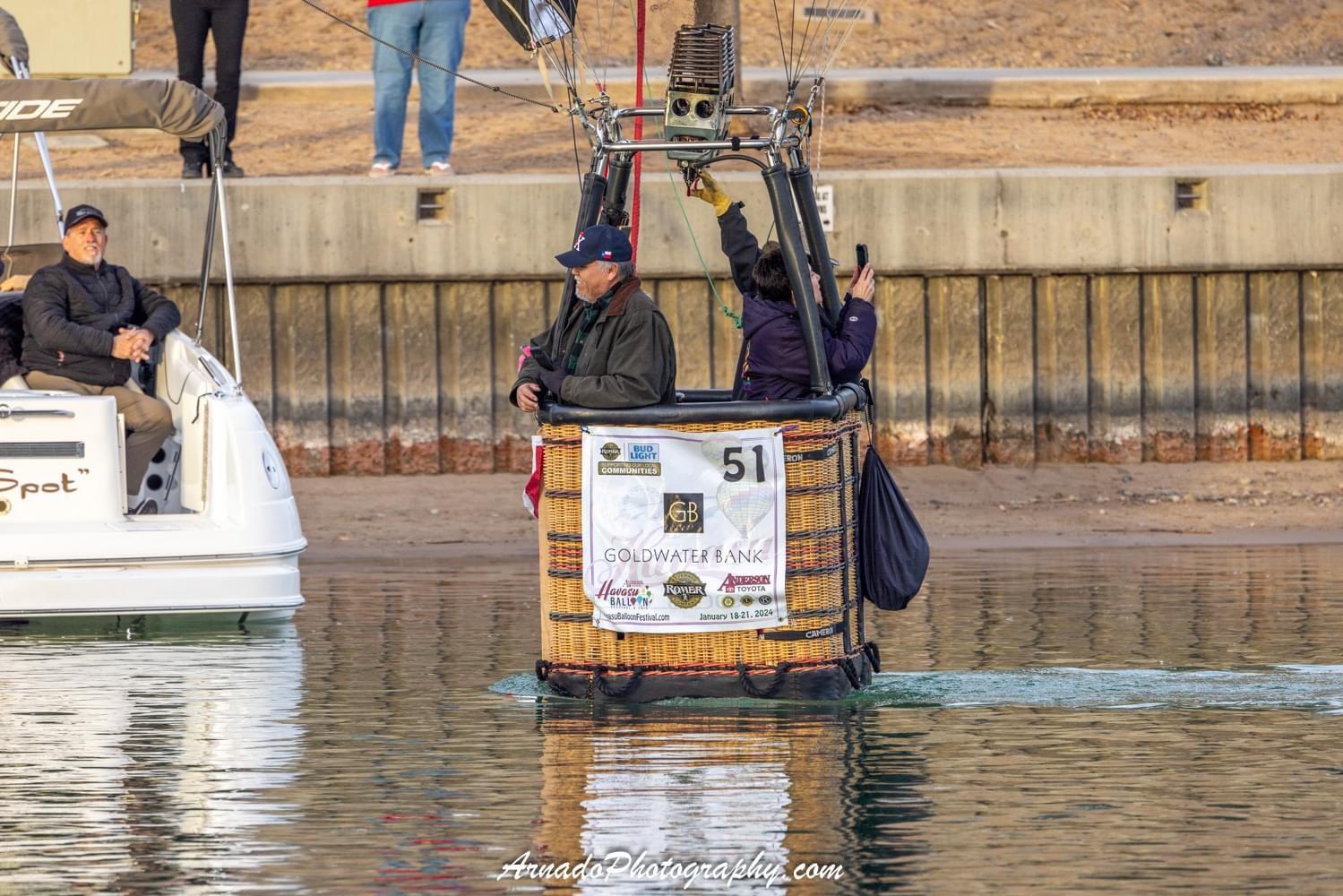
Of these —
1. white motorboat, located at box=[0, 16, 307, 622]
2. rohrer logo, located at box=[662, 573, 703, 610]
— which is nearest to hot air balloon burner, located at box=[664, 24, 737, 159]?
rohrer logo, located at box=[662, 573, 703, 610]

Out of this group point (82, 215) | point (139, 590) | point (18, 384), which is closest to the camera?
point (139, 590)

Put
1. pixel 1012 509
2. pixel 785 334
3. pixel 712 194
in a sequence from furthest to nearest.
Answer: pixel 1012 509
pixel 712 194
pixel 785 334

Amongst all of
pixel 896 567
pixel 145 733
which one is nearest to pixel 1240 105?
pixel 896 567

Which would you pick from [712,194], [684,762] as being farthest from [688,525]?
[712,194]

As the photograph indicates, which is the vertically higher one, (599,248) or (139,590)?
(599,248)

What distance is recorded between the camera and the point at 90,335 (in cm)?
1274

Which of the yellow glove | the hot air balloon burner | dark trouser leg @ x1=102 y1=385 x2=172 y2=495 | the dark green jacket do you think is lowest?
dark trouser leg @ x1=102 y1=385 x2=172 y2=495

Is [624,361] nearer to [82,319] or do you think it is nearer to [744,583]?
[744,583]

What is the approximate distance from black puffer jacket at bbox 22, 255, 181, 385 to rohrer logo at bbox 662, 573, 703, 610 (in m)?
4.25

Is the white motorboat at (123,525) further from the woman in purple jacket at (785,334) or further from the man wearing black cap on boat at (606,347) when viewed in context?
the woman in purple jacket at (785,334)

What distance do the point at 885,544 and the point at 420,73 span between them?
9.21 metres

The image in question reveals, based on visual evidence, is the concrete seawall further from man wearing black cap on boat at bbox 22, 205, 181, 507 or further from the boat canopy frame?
man wearing black cap on boat at bbox 22, 205, 181, 507

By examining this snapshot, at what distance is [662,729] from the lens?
9.24 m

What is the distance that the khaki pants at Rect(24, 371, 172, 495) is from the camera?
41.9ft
